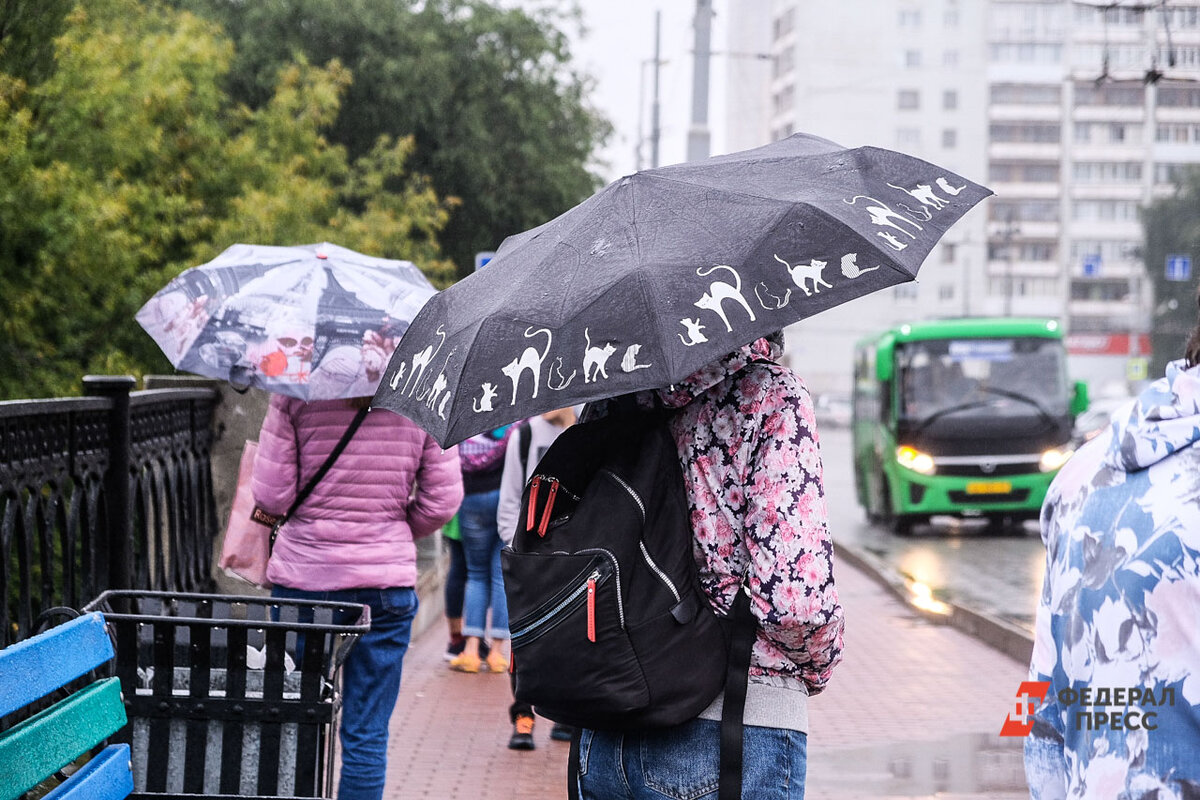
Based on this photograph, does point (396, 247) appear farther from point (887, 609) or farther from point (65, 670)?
point (65, 670)

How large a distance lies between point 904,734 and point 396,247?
1500 cm

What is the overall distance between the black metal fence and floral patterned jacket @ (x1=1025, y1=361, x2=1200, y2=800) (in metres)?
2.94

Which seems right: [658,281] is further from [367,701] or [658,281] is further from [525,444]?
[525,444]

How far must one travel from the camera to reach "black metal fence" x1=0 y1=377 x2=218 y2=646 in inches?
179

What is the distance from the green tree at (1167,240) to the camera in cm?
6366

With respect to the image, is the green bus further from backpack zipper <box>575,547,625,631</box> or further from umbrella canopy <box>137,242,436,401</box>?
backpack zipper <box>575,547,625,631</box>

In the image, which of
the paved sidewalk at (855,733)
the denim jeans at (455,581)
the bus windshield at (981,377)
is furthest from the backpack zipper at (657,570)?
the bus windshield at (981,377)

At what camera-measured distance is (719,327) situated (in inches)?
108

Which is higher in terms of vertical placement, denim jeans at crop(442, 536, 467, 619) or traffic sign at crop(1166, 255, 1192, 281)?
traffic sign at crop(1166, 255, 1192, 281)

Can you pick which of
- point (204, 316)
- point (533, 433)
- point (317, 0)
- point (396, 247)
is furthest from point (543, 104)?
point (204, 316)

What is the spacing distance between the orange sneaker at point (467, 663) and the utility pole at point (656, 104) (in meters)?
21.0

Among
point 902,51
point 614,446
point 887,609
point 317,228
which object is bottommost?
point 887,609

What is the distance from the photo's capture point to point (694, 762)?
2.82m

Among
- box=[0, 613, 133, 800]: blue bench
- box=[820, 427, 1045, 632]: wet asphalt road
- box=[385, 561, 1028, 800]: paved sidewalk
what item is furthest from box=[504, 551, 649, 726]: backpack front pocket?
box=[820, 427, 1045, 632]: wet asphalt road
